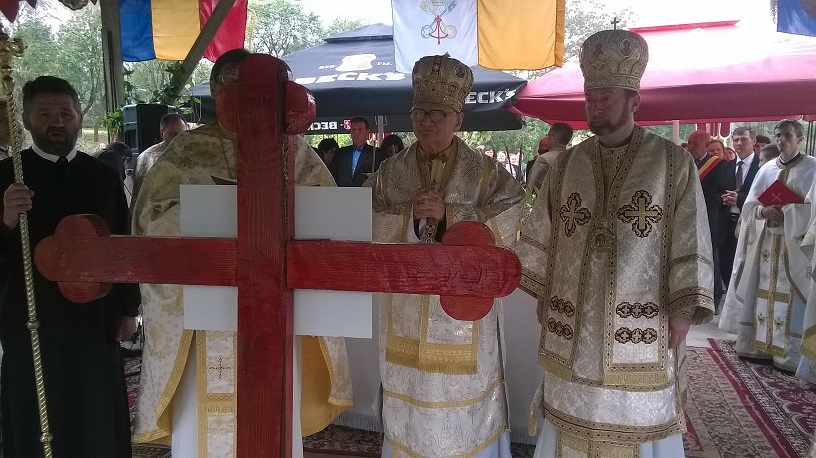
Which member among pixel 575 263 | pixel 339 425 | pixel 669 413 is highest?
pixel 575 263

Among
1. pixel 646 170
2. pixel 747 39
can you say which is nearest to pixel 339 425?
pixel 646 170

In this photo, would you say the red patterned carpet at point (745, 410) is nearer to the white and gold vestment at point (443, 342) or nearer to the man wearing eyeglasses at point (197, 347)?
the white and gold vestment at point (443, 342)

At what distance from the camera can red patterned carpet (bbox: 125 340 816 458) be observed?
3.61m

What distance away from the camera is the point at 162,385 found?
7.27 ft

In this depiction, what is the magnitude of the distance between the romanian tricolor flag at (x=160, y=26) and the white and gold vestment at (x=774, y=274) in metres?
5.35

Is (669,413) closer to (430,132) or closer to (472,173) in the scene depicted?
(472,173)

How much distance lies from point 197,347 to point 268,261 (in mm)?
1310

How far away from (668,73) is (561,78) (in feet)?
3.78

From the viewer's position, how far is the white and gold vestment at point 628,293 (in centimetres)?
220

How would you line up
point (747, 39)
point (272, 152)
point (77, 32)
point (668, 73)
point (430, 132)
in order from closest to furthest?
1. point (272, 152)
2. point (430, 132)
3. point (668, 73)
4. point (747, 39)
5. point (77, 32)

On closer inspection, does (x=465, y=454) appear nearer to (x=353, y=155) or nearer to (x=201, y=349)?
(x=201, y=349)

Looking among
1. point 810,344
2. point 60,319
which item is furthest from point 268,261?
point 810,344

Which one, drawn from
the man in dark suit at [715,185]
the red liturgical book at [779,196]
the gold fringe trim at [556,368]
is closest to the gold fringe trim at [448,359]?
the gold fringe trim at [556,368]

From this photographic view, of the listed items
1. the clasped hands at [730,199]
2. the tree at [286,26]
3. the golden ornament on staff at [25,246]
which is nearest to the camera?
the golden ornament on staff at [25,246]
